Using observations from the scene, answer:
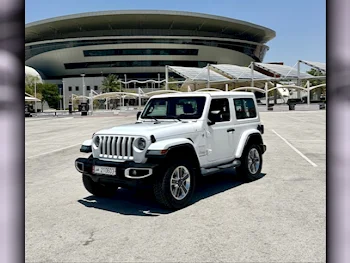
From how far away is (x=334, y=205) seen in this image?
925mm

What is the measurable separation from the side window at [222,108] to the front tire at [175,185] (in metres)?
1.60

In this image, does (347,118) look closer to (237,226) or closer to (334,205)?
(334,205)

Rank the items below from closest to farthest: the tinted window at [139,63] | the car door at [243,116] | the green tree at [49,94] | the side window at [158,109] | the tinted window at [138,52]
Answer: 1. the side window at [158,109]
2. the car door at [243,116]
3. the green tree at [49,94]
4. the tinted window at [138,52]
5. the tinted window at [139,63]

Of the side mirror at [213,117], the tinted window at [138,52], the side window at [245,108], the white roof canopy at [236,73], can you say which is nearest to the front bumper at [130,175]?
the side mirror at [213,117]

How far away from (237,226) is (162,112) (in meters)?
3.20

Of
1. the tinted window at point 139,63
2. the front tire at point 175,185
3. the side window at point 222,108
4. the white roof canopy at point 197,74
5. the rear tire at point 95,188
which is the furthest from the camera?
the tinted window at point 139,63

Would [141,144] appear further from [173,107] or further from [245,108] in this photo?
[245,108]

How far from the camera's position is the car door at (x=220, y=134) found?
6906 mm

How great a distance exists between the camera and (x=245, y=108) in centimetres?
831

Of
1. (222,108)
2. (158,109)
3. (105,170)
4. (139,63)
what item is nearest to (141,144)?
(105,170)

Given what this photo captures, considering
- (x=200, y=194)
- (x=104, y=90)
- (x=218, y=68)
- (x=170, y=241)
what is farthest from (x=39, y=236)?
(x=104, y=90)

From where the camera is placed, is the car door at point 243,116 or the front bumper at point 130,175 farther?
the car door at point 243,116

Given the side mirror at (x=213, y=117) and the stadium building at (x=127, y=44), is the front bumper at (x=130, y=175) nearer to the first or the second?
the side mirror at (x=213, y=117)

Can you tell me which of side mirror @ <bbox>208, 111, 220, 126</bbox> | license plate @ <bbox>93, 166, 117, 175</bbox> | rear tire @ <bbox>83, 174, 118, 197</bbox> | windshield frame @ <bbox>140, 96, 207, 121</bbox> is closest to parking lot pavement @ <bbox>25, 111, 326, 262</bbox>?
rear tire @ <bbox>83, 174, 118, 197</bbox>
